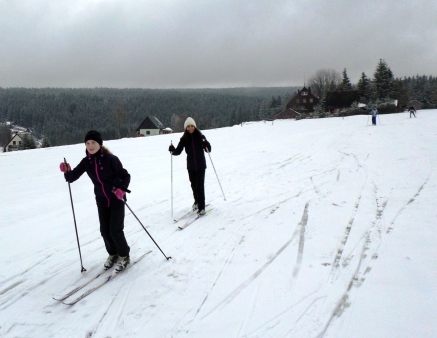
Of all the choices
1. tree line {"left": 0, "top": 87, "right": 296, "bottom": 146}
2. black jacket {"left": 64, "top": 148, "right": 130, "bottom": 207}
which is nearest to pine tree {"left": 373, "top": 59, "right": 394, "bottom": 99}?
tree line {"left": 0, "top": 87, "right": 296, "bottom": 146}

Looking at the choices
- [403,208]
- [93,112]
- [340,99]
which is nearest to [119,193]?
[403,208]

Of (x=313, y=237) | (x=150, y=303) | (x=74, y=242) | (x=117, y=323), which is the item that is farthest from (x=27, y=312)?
(x=313, y=237)

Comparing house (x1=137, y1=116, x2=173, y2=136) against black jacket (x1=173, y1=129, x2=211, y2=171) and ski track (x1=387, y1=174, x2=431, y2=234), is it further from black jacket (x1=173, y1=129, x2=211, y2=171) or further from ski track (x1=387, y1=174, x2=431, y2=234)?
ski track (x1=387, y1=174, x2=431, y2=234)

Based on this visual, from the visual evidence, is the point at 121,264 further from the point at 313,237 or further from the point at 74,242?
the point at 313,237

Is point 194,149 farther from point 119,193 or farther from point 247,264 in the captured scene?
point 247,264

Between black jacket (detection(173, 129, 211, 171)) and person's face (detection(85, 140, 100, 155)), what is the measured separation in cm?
246

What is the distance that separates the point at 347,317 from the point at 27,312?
368cm

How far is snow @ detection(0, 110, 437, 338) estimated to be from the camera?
120 inches

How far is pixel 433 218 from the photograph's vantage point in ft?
17.4

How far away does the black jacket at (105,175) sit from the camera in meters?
3.91

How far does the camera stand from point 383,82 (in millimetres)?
52156

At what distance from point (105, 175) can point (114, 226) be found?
0.74 meters

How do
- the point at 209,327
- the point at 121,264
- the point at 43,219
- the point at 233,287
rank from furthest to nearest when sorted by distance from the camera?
the point at 43,219, the point at 121,264, the point at 233,287, the point at 209,327

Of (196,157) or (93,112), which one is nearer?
(196,157)
